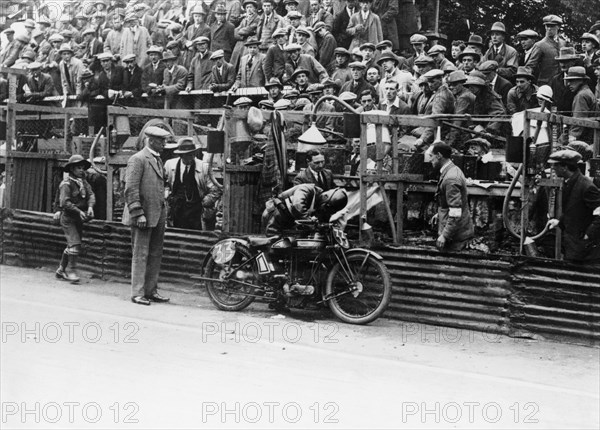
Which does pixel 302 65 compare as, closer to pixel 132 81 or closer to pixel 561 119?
pixel 132 81

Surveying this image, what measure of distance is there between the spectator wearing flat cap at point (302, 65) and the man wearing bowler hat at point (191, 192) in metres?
3.28

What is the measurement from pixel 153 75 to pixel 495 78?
7699 millimetres

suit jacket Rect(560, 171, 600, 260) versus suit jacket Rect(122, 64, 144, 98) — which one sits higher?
suit jacket Rect(122, 64, 144, 98)

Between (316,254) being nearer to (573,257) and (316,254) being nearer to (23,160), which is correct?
(573,257)

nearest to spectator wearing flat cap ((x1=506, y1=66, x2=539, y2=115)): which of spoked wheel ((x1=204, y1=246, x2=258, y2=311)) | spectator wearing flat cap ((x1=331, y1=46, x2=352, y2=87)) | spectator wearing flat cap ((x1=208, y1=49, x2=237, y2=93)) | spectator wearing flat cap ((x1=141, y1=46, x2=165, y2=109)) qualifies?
spectator wearing flat cap ((x1=331, y1=46, x2=352, y2=87))

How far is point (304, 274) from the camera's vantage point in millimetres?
11133

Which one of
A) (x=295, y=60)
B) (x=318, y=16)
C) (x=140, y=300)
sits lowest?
(x=140, y=300)

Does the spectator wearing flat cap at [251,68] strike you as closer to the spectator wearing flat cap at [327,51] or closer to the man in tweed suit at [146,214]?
the spectator wearing flat cap at [327,51]

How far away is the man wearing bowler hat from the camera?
13727 mm

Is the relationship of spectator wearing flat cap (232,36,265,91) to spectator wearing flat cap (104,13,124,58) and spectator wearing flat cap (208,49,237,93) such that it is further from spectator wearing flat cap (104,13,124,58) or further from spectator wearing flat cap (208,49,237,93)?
spectator wearing flat cap (104,13,124,58)

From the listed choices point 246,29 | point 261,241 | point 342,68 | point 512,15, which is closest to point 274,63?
point 342,68

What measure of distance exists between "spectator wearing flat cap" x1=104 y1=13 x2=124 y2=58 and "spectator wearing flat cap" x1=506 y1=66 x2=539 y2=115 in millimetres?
10408

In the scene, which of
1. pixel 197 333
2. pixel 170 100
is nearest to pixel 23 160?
pixel 170 100

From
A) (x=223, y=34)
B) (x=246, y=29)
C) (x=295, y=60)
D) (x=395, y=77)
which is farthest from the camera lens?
(x=223, y=34)
